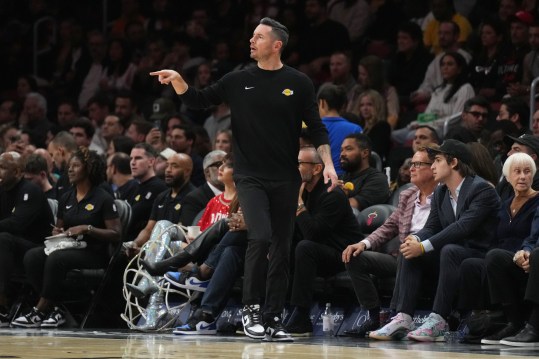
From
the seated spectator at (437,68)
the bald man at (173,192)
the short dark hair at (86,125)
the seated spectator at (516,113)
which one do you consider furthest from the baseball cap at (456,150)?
the short dark hair at (86,125)

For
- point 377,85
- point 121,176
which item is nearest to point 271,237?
point 121,176

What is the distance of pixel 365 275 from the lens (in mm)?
9086

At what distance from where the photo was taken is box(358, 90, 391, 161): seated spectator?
12414mm

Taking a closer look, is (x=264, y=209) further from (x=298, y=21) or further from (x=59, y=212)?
(x=298, y=21)

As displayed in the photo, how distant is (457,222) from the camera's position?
8664 millimetres

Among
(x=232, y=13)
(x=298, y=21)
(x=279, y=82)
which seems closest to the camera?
(x=279, y=82)

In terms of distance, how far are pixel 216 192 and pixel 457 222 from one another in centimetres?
296

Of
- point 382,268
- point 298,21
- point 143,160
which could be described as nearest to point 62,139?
point 143,160

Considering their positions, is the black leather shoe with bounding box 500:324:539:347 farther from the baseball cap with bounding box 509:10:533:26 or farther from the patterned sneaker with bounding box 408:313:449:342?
the baseball cap with bounding box 509:10:533:26

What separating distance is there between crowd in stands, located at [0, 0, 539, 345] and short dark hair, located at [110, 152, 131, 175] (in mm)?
28

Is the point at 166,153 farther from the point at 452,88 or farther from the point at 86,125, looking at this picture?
the point at 452,88

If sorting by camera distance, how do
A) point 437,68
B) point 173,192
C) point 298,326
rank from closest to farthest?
point 298,326 → point 173,192 → point 437,68

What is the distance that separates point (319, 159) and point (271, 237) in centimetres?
144

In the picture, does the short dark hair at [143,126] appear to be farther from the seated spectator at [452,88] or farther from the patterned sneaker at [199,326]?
the patterned sneaker at [199,326]
